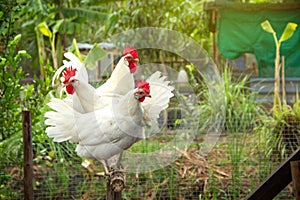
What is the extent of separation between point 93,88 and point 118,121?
272 millimetres

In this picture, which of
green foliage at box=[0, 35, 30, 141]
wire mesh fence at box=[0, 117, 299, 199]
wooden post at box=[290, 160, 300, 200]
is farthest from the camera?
wire mesh fence at box=[0, 117, 299, 199]

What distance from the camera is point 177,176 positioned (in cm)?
516

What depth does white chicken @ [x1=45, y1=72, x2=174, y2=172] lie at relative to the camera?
268cm

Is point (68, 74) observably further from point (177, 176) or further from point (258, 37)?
point (258, 37)

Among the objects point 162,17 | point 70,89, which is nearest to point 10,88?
point 70,89

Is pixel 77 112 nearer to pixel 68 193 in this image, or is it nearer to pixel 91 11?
pixel 68 193

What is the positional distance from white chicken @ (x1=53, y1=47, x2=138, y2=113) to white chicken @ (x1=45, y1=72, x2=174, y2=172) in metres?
0.04

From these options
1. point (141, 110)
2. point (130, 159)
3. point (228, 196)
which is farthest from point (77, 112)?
point (228, 196)

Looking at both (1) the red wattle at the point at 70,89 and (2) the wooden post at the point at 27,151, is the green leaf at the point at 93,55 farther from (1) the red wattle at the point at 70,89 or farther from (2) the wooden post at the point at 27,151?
(1) the red wattle at the point at 70,89

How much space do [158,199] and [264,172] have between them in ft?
3.60

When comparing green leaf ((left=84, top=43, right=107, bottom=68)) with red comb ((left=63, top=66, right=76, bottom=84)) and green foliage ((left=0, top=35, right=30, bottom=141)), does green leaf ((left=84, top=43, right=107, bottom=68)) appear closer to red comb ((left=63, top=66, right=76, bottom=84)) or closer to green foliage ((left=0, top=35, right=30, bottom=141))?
green foliage ((left=0, top=35, right=30, bottom=141))

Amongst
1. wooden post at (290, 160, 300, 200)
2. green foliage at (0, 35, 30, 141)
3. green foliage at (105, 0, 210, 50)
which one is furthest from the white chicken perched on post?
green foliage at (105, 0, 210, 50)

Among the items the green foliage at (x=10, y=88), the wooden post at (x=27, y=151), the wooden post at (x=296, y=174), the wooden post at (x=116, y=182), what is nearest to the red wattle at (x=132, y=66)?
the wooden post at (x=116, y=182)

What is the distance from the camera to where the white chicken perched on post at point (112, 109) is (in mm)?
2713
